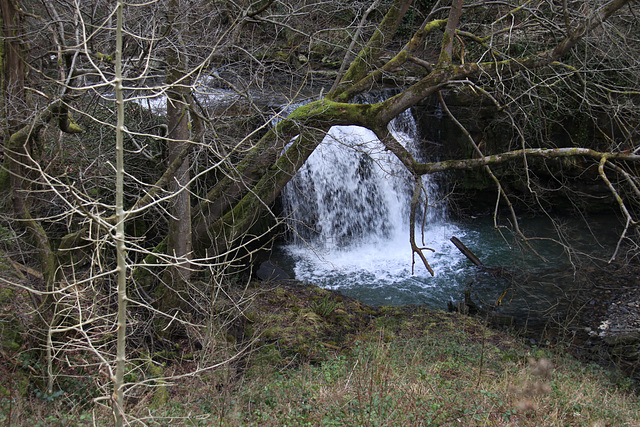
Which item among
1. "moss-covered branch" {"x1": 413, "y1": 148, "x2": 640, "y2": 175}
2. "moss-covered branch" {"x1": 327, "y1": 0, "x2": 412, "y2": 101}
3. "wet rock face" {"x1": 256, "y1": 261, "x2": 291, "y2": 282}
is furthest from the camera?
"wet rock face" {"x1": 256, "y1": 261, "x2": 291, "y2": 282}

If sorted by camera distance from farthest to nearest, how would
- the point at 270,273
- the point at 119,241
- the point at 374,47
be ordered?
1. the point at 270,273
2. the point at 374,47
3. the point at 119,241

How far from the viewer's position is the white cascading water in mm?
9586

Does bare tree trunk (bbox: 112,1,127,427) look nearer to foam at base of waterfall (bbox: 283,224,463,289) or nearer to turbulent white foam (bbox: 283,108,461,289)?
foam at base of waterfall (bbox: 283,224,463,289)

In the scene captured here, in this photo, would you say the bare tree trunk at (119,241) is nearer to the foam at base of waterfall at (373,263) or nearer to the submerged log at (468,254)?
the foam at base of waterfall at (373,263)

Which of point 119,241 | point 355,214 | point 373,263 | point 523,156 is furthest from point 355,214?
point 119,241

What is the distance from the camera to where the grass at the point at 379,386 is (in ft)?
11.5

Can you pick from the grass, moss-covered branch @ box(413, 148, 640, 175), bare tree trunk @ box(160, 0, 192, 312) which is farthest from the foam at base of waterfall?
bare tree trunk @ box(160, 0, 192, 312)

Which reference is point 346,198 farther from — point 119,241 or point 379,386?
point 119,241

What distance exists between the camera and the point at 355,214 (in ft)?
33.9

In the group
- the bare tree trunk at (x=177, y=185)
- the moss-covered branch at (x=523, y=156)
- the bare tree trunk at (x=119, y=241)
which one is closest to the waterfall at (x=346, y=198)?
the moss-covered branch at (x=523, y=156)

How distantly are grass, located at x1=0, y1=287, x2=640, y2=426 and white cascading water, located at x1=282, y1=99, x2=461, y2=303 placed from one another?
2757mm

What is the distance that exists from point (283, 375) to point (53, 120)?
3.58 meters

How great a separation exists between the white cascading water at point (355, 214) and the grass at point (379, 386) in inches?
109

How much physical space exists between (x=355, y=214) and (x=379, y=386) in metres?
6.59
